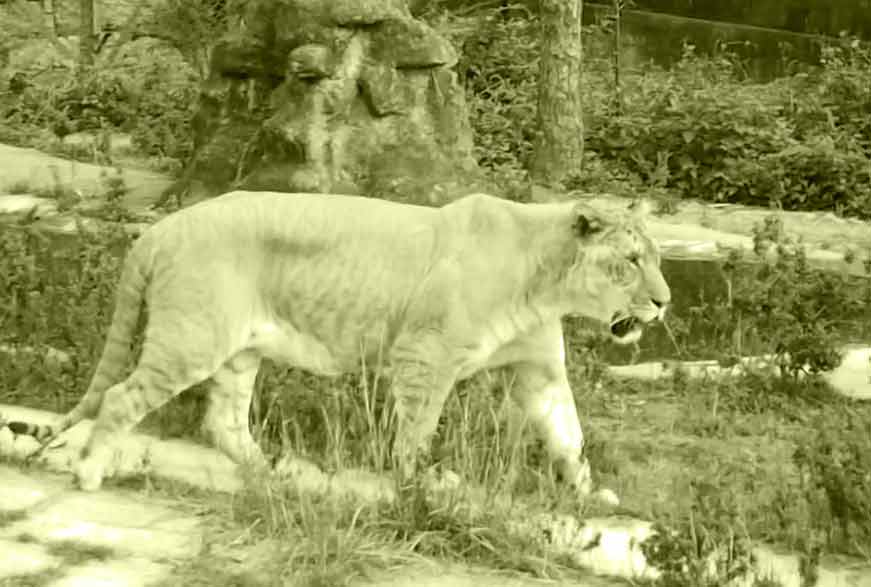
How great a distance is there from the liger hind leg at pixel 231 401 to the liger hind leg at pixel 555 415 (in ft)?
3.56

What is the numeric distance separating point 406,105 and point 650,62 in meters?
7.03

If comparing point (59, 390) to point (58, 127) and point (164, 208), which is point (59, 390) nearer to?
point (164, 208)

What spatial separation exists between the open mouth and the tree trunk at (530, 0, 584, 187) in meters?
5.95

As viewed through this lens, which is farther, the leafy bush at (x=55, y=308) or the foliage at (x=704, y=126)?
the foliage at (x=704, y=126)

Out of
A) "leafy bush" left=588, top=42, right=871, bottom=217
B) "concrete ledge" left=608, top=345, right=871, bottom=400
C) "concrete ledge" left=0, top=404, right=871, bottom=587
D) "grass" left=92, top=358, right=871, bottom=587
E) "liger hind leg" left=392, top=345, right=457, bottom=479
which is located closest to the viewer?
"grass" left=92, top=358, right=871, bottom=587

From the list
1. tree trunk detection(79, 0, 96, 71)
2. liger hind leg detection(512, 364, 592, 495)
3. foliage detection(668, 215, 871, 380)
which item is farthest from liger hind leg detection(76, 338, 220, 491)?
tree trunk detection(79, 0, 96, 71)

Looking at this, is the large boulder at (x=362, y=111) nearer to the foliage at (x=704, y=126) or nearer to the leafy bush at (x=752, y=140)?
the foliage at (x=704, y=126)

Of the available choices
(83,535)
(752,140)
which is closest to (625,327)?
(83,535)

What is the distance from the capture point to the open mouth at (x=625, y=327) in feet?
21.5

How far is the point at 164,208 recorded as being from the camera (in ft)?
33.1

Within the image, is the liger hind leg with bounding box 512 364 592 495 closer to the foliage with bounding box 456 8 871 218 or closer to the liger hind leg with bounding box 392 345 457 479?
the liger hind leg with bounding box 392 345 457 479

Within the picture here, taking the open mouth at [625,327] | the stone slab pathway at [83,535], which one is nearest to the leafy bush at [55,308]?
the stone slab pathway at [83,535]

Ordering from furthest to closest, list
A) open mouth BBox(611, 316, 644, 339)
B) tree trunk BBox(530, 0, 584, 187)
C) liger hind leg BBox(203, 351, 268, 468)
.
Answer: tree trunk BBox(530, 0, 584, 187), liger hind leg BBox(203, 351, 268, 468), open mouth BBox(611, 316, 644, 339)

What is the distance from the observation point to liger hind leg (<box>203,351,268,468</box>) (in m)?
6.94
